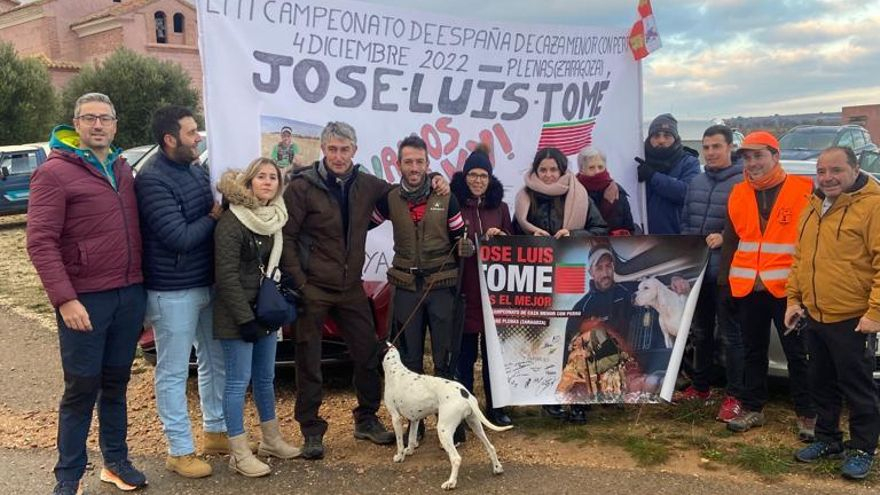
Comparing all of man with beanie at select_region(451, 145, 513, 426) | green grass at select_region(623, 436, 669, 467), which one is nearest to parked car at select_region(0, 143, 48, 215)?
man with beanie at select_region(451, 145, 513, 426)

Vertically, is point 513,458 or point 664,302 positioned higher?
point 664,302

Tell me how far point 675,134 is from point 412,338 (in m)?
2.73

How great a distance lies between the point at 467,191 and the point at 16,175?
1689 centimetres

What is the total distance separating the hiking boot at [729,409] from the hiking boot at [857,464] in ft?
2.49

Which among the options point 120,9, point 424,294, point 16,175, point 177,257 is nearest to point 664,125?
point 424,294

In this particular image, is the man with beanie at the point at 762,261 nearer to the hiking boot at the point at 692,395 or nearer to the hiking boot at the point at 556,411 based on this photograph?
the hiking boot at the point at 692,395

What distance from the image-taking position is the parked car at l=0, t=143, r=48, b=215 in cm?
1705

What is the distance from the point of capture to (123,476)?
3828mm

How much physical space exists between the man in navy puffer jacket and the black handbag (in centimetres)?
30

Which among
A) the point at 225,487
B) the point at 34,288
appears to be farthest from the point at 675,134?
the point at 34,288

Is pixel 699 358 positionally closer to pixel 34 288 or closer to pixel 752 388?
pixel 752 388

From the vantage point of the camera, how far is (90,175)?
346cm

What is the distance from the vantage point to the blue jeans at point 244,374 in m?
3.94

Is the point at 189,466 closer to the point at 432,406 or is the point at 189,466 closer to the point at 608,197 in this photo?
the point at 432,406
